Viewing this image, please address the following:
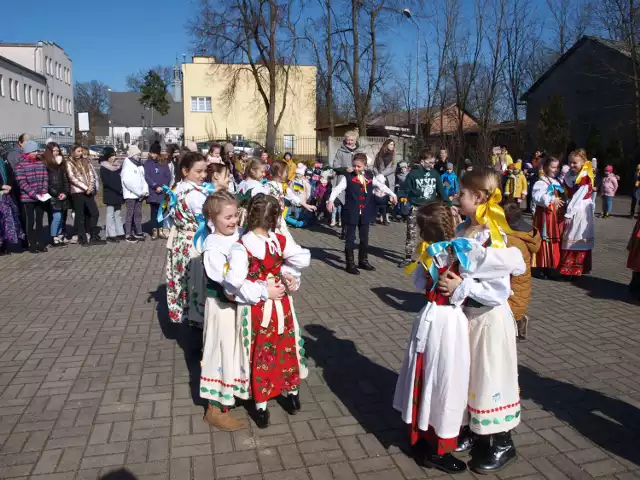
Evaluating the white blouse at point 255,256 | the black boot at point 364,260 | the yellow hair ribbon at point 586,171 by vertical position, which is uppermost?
the yellow hair ribbon at point 586,171

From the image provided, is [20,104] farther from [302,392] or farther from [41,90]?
[302,392]

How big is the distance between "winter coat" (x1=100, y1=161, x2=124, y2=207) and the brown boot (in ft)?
26.6

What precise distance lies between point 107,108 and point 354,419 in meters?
88.1

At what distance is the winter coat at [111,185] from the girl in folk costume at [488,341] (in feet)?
29.8

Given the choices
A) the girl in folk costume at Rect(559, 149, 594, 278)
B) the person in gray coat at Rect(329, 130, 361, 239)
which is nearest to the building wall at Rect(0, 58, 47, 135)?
the person in gray coat at Rect(329, 130, 361, 239)

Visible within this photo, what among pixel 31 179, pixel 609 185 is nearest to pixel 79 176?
pixel 31 179

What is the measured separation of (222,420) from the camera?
378cm

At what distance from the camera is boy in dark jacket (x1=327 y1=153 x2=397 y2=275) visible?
26.7 feet

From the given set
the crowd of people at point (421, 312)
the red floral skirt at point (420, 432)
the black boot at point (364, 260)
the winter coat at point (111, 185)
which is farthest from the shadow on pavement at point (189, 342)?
the winter coat at point (111, 185)

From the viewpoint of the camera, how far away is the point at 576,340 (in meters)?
5.57

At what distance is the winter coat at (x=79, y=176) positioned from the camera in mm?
10336

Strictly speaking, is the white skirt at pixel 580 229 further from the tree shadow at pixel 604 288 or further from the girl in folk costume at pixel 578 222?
the tree shadow at pixel 604 288

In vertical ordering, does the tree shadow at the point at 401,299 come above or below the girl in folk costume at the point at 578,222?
below

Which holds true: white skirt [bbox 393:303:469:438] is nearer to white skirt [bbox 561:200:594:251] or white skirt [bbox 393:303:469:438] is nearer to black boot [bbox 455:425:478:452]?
black boot [bbox 455:425:478:452]
